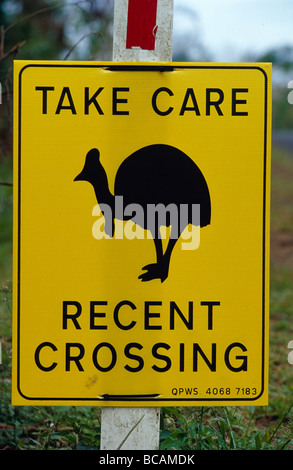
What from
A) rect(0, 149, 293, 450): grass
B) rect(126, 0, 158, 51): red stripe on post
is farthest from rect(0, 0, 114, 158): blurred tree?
rect(126, 0, 158, 51): red stripe on post

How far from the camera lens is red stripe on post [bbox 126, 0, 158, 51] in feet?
5.31

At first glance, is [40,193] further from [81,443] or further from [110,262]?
Result: [81,443]

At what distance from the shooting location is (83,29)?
38.1ft

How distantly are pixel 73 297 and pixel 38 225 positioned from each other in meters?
0.22

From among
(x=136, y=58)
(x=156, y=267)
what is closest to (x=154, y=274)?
(x=156, y=267)

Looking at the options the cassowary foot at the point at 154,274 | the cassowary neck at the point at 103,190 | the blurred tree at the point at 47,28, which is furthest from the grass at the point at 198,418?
the blurred tree at the point at 47,28

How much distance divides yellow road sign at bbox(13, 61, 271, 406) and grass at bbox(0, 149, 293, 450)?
0.53 meters

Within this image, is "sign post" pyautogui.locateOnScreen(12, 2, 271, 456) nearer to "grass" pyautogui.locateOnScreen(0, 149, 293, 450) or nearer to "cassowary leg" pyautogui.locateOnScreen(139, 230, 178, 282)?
"cassowary leg" pyautogui.locateOnScreen(139, 230, 178, 282)

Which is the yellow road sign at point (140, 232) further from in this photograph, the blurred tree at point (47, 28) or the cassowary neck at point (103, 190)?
the blurred tree at point (47, 28)

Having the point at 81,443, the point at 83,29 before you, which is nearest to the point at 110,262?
the point at 81,443

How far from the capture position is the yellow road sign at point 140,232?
1.59m

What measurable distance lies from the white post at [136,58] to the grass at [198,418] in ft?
1.49

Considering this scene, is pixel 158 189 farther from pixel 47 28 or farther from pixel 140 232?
pixel 47 28

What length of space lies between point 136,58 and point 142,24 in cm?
10
